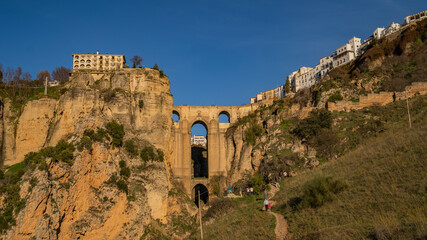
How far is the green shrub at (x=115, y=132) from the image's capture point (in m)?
35.7

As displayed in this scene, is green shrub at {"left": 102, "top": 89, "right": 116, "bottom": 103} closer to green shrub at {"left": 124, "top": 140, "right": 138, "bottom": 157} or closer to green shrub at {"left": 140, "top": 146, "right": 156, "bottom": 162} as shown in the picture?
green shrub at {"left": 124, "top": 140, "right": 138, "bottom": 157}

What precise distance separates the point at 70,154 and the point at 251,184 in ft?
53.0

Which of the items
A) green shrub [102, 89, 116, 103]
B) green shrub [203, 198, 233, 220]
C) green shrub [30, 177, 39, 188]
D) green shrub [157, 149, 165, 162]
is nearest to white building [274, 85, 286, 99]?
green shrub [157, 149, 165, 162]

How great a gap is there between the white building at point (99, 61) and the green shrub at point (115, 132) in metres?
21.5

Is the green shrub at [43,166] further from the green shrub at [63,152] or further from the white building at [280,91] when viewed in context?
the white building at [280,91]

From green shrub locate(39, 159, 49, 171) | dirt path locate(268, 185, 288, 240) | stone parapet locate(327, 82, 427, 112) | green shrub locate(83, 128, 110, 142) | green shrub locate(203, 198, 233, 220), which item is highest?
stone parapet locate(327, 82, 427, 112)

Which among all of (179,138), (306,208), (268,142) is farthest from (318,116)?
(306,208)

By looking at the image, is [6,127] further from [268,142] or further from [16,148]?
[268,142]

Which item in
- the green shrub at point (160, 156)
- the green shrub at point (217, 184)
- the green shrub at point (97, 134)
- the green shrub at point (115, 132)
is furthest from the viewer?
the green shrub at point (217, 184)

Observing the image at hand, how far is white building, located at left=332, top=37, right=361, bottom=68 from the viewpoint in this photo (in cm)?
6028

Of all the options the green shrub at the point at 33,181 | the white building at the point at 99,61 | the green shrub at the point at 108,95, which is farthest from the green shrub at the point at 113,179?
the white building at the point at 99,61

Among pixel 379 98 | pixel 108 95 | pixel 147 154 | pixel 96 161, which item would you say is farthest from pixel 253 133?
pixel 96 161

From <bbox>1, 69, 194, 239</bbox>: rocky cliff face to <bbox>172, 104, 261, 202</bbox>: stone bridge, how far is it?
2.66 metres

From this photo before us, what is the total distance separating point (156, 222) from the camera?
3534 centimetres
